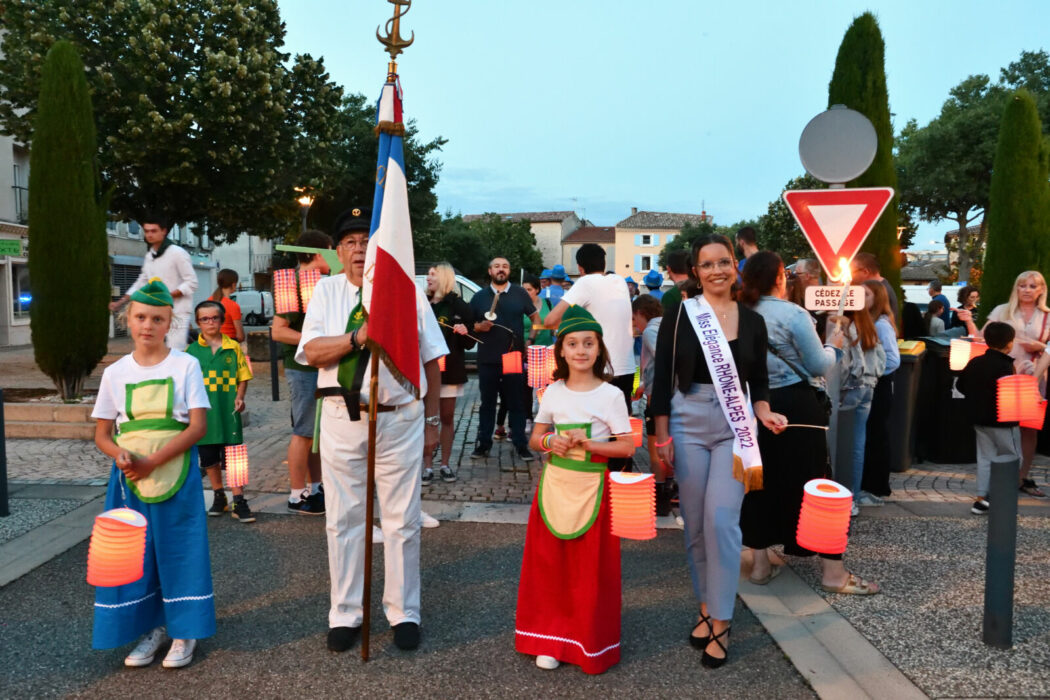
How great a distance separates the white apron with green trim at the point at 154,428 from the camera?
349 cm

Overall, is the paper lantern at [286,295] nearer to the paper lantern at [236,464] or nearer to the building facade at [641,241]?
the paper lantern at [236,464]

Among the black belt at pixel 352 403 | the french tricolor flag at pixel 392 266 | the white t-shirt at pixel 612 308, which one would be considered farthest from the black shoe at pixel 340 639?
the white t-shirt at pixel 612 308

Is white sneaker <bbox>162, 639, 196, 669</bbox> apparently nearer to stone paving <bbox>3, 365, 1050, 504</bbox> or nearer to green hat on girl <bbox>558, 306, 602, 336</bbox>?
green hat on girl <bbox>558, 306, 602, 336</bbox>

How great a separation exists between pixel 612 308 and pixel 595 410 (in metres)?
2.46

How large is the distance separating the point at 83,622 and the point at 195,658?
0.79 meters

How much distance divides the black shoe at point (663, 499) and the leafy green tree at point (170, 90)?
1431 centimetres

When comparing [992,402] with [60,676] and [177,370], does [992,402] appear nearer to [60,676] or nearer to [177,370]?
[177,370]

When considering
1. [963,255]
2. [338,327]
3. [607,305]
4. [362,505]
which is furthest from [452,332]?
[963,255]

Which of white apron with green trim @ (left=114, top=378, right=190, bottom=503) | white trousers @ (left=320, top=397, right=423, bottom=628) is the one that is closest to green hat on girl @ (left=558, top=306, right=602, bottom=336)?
white trousers @ (left=320, top=397, right=423, bottom=628)

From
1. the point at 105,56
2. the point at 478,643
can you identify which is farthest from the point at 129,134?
the point at 478,643

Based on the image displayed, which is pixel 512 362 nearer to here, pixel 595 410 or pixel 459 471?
pixel 459 471

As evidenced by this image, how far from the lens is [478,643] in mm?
3748

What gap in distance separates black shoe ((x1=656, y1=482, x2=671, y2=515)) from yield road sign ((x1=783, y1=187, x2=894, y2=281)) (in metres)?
2.10

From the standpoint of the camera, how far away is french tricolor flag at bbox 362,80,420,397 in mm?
3555
